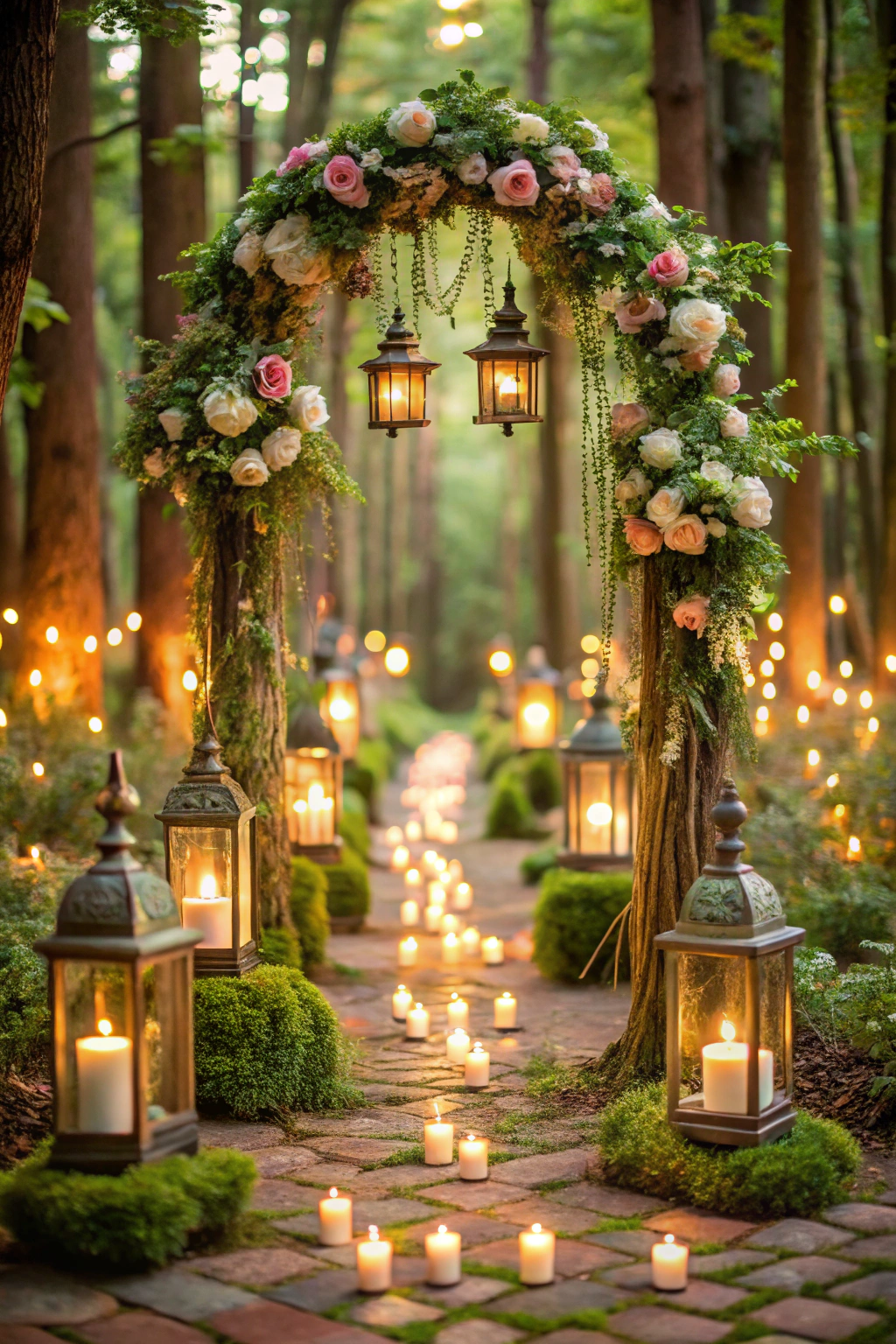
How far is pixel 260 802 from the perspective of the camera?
7.30m

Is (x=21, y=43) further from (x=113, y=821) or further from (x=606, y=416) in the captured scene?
(x=113, y=821)

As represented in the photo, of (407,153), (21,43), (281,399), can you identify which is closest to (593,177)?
(407,153)

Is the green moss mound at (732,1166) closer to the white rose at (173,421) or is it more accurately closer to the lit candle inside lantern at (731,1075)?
the lit candle inside lantern at (731,1075)

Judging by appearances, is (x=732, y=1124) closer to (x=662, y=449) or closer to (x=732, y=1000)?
(x=732, y=1000)

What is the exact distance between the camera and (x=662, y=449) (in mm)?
6219

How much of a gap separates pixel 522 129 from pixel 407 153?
525 mm

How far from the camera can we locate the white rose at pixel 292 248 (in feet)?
21.8

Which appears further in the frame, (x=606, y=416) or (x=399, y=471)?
(x=399, y=471)

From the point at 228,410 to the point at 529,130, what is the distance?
6.03 feet

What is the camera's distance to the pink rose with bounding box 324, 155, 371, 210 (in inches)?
254

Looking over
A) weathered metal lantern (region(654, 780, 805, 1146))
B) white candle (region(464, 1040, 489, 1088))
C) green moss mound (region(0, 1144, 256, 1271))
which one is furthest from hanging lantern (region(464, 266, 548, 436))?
green moss mound (region(0, 1144, 256, 1271))

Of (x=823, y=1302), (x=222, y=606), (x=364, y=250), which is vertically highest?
(x=364, y=250)

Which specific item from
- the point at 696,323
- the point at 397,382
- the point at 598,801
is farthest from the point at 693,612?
the point at 598,801

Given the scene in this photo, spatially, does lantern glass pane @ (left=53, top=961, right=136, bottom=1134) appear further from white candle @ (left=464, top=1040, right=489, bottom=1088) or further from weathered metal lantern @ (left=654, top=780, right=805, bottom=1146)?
white candle @ (left=464, top=1040, right=489, bottom=1088)
